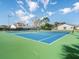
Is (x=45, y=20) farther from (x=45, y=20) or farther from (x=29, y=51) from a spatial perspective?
(x=29, y=51)

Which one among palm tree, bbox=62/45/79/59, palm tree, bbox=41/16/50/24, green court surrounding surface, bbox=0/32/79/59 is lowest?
palm tree, bbox=62/45/79/59

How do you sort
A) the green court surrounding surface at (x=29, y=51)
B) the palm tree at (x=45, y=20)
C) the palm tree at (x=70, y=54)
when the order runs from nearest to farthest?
1. the green court surrounding surface at (x=29, y=51)
2. the palm tree at (x=70, y=54)
3. the palm tree at (x=45, y=20)

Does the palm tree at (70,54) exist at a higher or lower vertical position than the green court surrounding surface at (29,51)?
lower

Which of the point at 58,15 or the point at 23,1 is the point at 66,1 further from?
the point at 23,1

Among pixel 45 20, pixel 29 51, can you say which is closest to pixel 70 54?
pixel 29 51

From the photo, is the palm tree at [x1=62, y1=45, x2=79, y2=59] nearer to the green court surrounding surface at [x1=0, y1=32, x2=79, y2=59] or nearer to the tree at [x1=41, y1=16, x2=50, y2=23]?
the green court surrounding surface at [x1=0, y1=32, x2=79, y2=59]

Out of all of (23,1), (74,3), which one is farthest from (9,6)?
(74,3)

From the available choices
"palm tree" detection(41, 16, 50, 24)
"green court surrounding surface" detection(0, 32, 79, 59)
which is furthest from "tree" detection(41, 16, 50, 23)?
"green court surrounding surface" detection(0, 32, 79, 59)

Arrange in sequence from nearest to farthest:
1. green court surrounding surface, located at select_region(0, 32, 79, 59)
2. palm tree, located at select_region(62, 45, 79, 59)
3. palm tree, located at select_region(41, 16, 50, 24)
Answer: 1. green court surrounding surface, located at select_region(0, 32, 79, 59)
2. palm tree, located at select_region(62, 45, 79, 59)
3. palm tree, located at select_region(41, 16, 50, 24)

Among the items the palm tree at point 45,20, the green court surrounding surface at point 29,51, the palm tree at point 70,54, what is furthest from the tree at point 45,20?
the palm tree at point 70,54

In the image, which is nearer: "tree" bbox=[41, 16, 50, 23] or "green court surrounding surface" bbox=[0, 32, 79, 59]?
"green court surrounding surface" bbox=[0, 32, 79, 59]

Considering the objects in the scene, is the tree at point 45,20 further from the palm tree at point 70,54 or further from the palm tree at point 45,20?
the palm tree at point 70,54

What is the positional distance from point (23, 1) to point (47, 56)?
74.2 inches

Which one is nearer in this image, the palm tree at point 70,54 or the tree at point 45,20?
the palm tree at point 70,54
